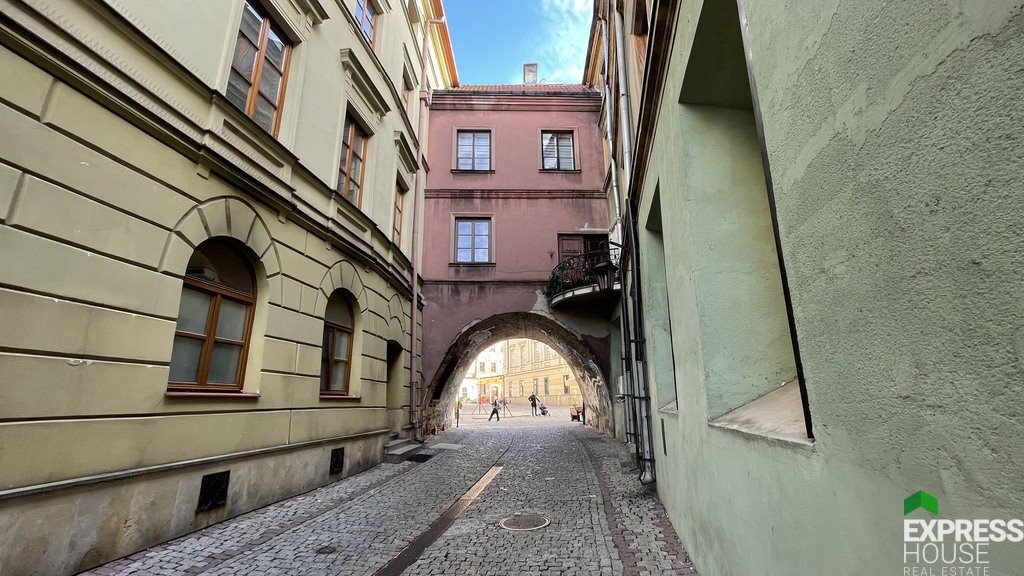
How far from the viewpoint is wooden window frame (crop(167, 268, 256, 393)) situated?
4922 millimetres

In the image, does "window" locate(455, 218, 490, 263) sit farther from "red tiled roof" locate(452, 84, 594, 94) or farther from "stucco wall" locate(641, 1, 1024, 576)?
"stucco wall" locate(641, 1, 1024, 576)

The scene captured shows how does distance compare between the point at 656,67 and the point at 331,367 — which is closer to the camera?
the point at 656,67

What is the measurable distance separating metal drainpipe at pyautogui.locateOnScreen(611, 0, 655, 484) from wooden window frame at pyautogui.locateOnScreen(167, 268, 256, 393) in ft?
17.2

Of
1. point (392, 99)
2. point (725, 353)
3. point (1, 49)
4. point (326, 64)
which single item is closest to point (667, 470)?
point (725, 353)

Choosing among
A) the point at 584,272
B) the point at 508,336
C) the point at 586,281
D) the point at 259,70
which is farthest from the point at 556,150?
the point at 259,70

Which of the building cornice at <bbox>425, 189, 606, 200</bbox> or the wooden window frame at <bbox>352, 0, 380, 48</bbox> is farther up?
the wooden window frame at <bbox>352, 0, 380, 48</bbox>

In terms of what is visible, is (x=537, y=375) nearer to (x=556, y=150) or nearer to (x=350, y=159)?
(x=556, y=150)

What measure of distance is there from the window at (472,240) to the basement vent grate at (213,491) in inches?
390

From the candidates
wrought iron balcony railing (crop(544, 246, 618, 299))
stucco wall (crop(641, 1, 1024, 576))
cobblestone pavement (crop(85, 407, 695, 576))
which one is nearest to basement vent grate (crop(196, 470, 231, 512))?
cobblestone pavement (crop(85, 407, 695, 576))

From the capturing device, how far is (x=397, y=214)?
11492mm

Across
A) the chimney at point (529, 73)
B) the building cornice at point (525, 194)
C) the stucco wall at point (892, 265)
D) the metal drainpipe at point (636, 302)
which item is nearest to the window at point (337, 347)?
the metal drainpipe at point (636, 302)

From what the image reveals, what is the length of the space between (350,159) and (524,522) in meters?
6.98

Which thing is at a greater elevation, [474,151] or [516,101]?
[516,101]

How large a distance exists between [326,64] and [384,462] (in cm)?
730
